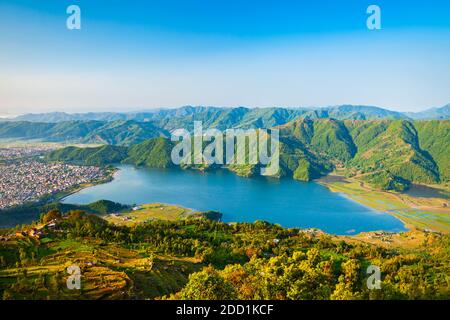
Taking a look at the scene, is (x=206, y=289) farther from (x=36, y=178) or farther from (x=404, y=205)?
(x=36, y=178)

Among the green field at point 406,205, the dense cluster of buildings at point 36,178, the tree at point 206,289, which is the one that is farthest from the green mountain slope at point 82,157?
the tree at point 206,289

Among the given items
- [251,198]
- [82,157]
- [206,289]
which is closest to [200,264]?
[206,289]

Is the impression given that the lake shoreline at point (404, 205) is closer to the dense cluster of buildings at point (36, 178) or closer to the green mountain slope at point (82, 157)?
the dense cluster of buildings at point (36, 178)

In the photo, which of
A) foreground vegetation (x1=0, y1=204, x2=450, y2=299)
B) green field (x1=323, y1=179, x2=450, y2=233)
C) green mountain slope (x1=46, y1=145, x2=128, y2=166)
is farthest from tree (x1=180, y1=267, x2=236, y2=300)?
green mountain slope (x1=46, y1=145, x2=128, y2=166)

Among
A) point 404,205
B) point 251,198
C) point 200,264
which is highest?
point 200,264

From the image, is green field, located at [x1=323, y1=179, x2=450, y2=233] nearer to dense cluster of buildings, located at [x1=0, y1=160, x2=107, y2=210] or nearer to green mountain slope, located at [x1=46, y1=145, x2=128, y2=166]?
dense cluster of buildings, located at [x1=0, y1=160, x2=107, y2=210]

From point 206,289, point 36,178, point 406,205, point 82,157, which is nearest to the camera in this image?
point 206,289
